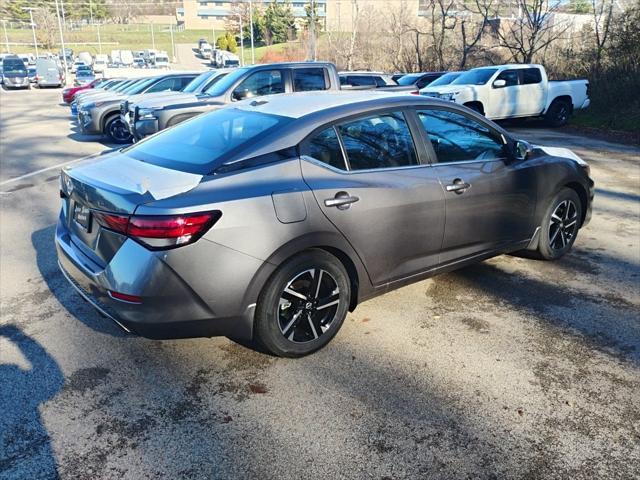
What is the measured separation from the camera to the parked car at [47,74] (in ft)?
135

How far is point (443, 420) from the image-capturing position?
9.37ft

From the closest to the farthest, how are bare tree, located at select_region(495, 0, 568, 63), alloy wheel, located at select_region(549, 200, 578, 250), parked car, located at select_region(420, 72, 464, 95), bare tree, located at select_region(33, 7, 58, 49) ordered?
alloy wheel, located at select_region(549, 200, 578, 250), parked car, located at select_region(420, 72, 464, 95), bare tree, located at select_region(495, 0, 568, 63), bare tree, located at select_region(33, 7, 58, 49)

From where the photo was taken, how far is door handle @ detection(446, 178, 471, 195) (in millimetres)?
3978

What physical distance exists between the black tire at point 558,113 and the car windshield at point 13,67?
38558 millimetres

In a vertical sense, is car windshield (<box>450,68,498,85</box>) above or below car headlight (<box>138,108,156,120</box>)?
above

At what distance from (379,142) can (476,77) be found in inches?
516

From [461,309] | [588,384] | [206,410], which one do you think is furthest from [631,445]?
[206,410]

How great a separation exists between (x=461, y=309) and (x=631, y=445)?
5.44ft

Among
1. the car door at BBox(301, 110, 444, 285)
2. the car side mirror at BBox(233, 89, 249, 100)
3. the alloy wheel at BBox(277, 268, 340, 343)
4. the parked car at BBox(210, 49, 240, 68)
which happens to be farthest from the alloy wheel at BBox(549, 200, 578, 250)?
the parked car at BBox(210, 49, 240, 68)

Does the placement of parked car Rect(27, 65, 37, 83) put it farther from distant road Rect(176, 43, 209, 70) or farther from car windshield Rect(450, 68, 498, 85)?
car windshield Rect(450, 68, 498, 85)

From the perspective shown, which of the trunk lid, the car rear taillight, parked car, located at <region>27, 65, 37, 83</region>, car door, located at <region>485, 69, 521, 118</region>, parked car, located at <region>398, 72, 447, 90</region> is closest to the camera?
the car rear taillight

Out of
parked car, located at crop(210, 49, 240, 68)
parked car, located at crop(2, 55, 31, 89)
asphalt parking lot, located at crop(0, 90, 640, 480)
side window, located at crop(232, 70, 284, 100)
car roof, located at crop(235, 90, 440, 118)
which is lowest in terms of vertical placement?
asphalt parking lot, located at crop(0, 90, 640, 480)

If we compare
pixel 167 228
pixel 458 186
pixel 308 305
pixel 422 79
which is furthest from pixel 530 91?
pixel 167 228

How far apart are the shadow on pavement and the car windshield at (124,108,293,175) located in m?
1.47
